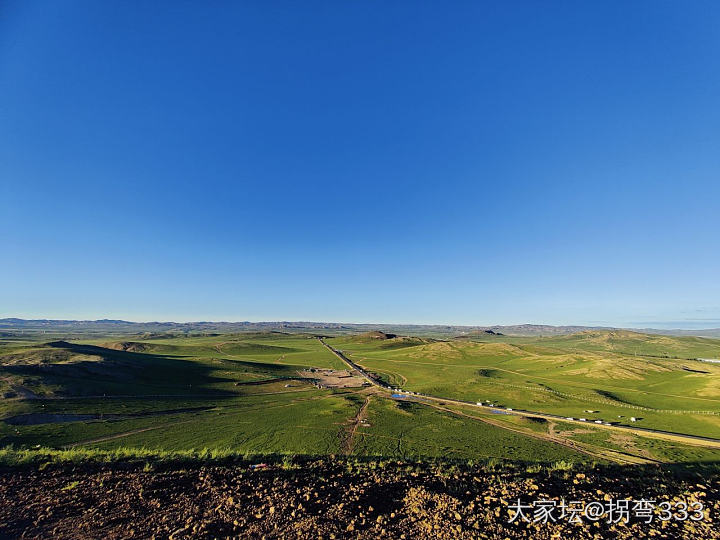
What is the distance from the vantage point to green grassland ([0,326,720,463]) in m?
47.6

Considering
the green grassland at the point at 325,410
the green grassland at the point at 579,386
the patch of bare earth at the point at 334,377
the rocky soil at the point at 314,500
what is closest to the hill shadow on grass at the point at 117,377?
the green grassland at the point at 325,410

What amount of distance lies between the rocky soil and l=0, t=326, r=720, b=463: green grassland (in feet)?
Result: 32.6

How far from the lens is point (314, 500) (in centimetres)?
1032

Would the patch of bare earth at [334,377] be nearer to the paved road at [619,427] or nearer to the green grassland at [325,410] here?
the green grassland at [325,410]

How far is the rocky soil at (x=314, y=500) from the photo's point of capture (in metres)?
8.91

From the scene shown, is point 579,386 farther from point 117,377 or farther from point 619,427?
point 117,377

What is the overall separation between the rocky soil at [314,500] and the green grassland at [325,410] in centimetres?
994

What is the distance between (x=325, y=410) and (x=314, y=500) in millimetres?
65996

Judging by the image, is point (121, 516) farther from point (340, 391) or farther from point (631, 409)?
point (631, 409)

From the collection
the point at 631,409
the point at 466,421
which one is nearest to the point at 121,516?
the point at 466,421

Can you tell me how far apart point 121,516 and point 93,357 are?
118575mm

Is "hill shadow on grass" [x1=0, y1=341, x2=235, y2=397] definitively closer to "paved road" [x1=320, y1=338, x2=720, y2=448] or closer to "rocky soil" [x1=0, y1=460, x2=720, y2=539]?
"paved road" [x1=320, y1=338, x2=720, y2=448]

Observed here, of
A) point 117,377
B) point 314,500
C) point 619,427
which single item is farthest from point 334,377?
point 314,500

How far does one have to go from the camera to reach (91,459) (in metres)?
14.1
